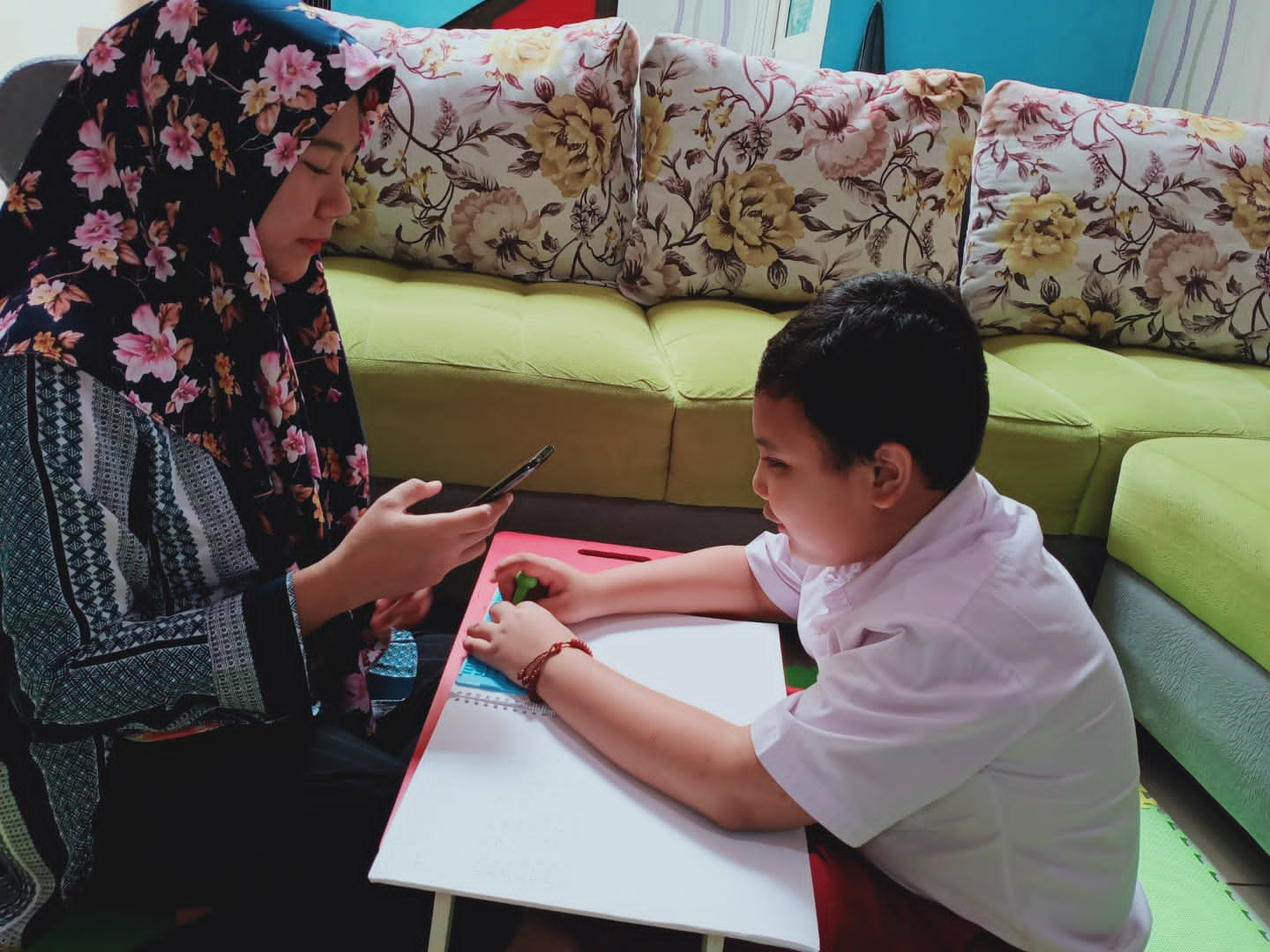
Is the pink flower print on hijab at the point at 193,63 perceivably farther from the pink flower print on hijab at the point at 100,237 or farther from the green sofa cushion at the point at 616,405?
the green sofa cushion at the point at 616,405

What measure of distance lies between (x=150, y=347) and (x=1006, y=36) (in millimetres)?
3015

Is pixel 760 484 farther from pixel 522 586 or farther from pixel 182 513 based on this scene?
pixel 182 513

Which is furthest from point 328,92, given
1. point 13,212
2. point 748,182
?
point 748,182

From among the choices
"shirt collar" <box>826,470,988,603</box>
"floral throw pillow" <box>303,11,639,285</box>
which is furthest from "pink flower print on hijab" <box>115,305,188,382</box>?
"floral throw pillow" <box>303,11,639,285</box>

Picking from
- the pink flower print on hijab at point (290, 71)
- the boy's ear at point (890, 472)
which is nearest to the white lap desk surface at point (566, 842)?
the boy's ear at point (890, 472)

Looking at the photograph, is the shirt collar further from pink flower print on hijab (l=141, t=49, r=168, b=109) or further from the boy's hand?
pink flower print on hijab (l=141, t=49, r=168, b=109)

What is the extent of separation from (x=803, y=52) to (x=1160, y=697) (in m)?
→ 2.33

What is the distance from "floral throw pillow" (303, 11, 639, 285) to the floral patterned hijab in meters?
1.06

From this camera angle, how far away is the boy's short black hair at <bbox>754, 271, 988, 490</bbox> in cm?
80

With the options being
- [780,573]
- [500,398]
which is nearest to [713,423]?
[500,398]

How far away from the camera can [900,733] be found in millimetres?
739

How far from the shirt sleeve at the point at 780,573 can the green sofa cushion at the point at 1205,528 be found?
712 millimetres

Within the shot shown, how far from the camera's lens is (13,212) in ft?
2.65

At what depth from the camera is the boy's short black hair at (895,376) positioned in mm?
804
